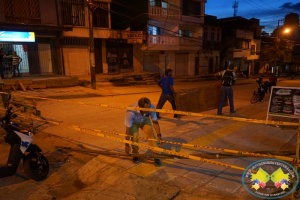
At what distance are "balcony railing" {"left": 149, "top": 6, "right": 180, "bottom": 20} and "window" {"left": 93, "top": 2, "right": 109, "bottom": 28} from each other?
497 centimetres

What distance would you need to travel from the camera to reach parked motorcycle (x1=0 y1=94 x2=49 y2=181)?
397cm

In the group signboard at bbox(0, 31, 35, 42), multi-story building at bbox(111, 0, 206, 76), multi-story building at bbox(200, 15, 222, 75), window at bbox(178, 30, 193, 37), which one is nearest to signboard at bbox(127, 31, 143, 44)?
multi-story building at bbox(111, 0, 206, 76)

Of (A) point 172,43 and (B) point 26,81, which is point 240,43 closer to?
(A) point 172,43

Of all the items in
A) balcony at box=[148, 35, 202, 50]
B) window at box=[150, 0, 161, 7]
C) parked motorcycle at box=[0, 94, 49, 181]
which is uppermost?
window at box=[150, 0, 161, 7]

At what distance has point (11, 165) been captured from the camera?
3947 millimetres

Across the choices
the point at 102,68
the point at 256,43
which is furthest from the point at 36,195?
the point at 256,43

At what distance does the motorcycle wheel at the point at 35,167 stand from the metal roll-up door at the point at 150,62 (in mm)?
21890

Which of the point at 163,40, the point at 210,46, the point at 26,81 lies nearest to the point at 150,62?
the point at 163,40

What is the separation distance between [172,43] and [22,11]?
605 inches

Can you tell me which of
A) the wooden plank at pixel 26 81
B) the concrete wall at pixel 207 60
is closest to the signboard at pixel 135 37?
the wooden plank at pixel 26 81

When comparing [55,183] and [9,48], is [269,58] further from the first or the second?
[55,183]

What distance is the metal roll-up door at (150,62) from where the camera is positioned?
25641 mm

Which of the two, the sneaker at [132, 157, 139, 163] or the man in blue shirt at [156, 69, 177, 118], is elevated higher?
the man in blue shirt at [156, 69, 177, 118]

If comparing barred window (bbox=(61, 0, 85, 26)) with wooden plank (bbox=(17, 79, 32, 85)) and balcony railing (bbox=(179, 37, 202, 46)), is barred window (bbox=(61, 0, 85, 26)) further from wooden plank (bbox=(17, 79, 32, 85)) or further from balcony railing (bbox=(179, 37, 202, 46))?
balcony railing (bbox=(179, 37, 202, 46))
